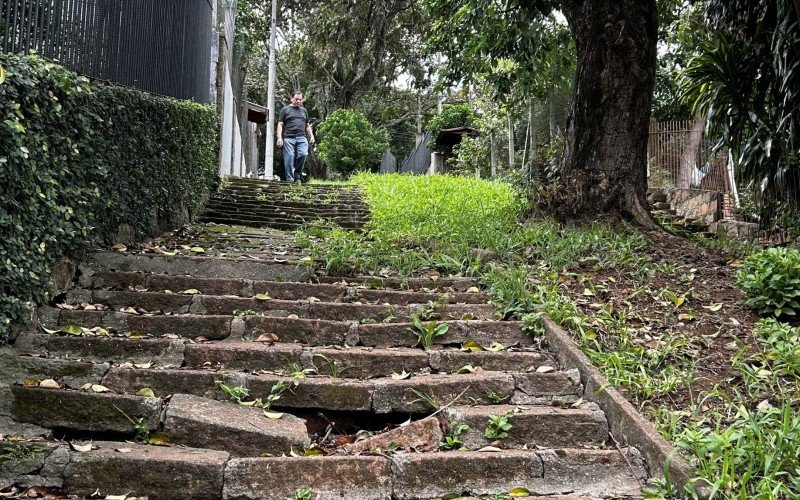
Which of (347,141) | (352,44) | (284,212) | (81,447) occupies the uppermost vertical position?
(352,44)

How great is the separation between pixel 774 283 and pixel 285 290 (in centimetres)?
340

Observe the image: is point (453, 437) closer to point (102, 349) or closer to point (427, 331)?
point (427, 331)

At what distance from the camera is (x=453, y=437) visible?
11.9 ft

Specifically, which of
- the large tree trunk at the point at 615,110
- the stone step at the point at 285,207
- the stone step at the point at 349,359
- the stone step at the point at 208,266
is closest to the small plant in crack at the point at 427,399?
the stone step at the point at 349,359

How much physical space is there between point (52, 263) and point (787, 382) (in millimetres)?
4339

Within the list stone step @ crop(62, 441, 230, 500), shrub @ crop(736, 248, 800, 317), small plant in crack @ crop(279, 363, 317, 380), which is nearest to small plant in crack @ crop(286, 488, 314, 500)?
stone step @ crop(62, 441, 230, 500)

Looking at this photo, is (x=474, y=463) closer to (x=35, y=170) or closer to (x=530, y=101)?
(x=35, y=170)

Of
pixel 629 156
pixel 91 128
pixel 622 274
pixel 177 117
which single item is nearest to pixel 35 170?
pixel 91 128

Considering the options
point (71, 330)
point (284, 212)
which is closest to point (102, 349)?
point (71, 330)

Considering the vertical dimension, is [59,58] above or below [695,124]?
below

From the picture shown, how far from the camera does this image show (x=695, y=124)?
42.5ft

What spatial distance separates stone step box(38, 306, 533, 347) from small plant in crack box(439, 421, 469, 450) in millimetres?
1080

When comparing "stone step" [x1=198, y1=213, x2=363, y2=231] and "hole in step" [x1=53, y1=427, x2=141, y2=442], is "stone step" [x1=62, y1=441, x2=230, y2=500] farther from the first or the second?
"stone step" [x1=198, y1=213, x2=363, y2=231]

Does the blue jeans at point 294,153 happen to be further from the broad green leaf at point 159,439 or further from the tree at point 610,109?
the broad green leaf at point 159,439
